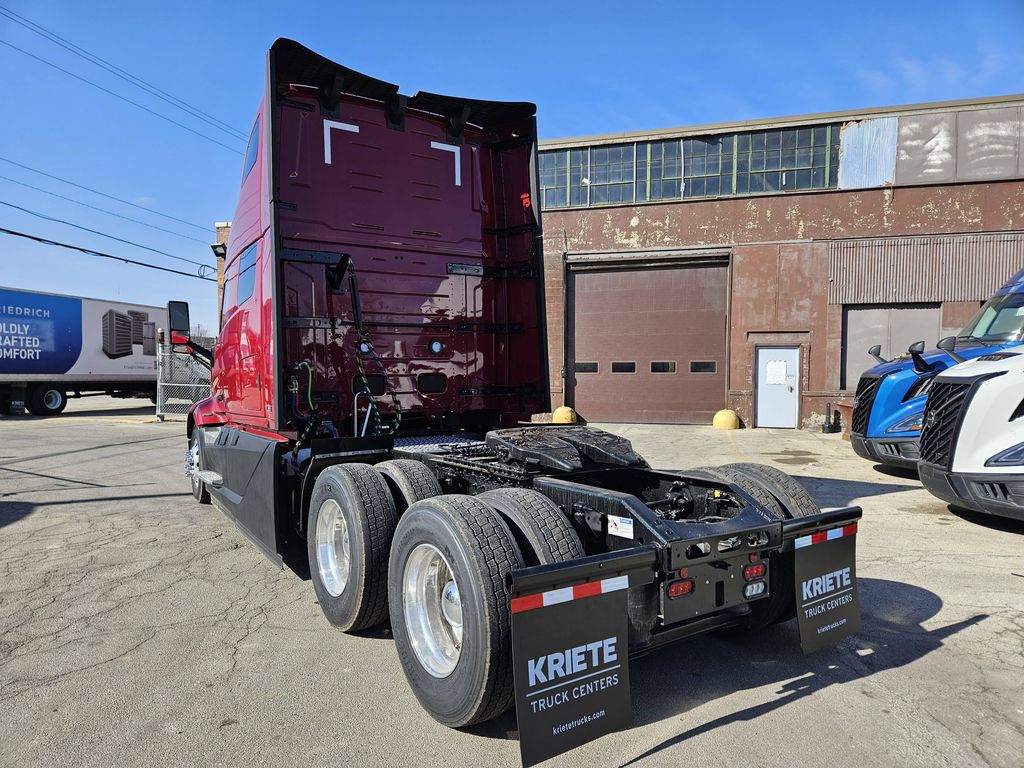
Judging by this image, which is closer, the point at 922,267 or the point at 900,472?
the point at 900,472

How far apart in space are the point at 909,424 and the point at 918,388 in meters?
0.51

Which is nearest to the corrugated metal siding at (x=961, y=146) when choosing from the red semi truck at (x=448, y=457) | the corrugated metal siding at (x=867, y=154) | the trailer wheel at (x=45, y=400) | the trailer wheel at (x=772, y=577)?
the corrugated metal siding at (x=867, y=154)

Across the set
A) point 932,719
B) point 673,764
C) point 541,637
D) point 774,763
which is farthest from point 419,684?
point 932,719

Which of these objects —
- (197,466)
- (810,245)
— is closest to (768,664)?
(197,466)

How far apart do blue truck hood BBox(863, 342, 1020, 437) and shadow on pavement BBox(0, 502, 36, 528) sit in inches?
416

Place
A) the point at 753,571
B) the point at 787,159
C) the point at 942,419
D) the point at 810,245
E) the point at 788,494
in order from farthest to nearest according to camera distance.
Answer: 1. the point at 787,159
2. the point at 810,245
3. the point at 942,419
4. the point at 788,494
5. the point at 753,571

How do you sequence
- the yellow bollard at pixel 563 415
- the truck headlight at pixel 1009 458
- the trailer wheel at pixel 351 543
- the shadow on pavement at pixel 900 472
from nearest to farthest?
the trailer wheel at pixel 351 543
the truck headlight at pixel 1009 458
the shadow on pavement at pixel 900 472
the yellow bollard at pixel 563 415

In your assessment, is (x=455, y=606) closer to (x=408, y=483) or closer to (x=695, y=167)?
(x=408, y=483)

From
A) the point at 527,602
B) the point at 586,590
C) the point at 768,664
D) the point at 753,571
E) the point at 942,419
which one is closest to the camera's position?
the point at 527,602

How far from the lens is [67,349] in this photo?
22.3 metres

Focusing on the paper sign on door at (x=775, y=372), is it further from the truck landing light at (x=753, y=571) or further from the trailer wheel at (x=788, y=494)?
the truck landing light at (x=753, y=571)

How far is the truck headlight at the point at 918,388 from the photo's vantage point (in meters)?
8.69

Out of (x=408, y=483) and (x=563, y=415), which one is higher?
(x=408, y=483)

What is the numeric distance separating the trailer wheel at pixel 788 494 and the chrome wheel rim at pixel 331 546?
2.55m
